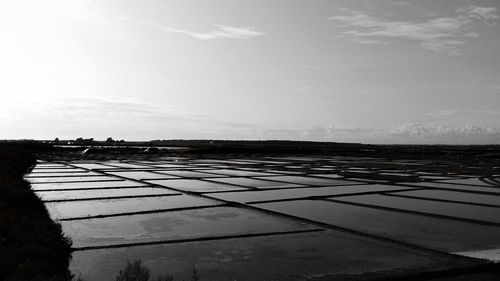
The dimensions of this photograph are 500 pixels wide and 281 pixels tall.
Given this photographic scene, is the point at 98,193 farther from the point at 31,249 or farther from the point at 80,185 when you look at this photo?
the point at 31,249

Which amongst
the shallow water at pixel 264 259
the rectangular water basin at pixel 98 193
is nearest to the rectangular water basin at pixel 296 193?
the rectangular water basin at pixel 98 193

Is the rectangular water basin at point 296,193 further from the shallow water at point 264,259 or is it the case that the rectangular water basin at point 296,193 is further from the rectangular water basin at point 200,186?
the shallow water at point 264,259

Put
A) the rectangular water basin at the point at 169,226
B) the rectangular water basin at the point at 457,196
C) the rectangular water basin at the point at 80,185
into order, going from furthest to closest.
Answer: the rectangular water basin at the point at 80,185, the rectangular water basin at the point at 457,196, the rectangular water basin at the point at 169,226

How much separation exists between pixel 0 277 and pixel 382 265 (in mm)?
3551

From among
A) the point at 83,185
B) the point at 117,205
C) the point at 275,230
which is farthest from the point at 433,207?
the point at 83,185

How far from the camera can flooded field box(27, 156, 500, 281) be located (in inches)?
174

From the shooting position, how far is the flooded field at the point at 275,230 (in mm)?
4430

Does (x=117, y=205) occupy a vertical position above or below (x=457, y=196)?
below

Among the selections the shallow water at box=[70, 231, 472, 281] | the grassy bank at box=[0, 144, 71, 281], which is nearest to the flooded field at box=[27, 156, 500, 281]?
the shallow water at box=[70, 231, 472, 281]

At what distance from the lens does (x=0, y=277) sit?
3.68 m

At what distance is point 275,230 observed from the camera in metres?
6.20

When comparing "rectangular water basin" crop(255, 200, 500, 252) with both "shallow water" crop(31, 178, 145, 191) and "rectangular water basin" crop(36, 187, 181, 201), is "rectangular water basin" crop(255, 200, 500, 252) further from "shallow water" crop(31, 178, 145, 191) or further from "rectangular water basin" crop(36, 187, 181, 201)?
"shallow water" crop(31, 178, 145, 191)

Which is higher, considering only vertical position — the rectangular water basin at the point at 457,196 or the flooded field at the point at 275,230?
the rectangular water basin at the point at 457,196

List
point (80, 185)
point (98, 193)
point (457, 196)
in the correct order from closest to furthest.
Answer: point (457, 196) → point (98, 193) → point (80, 185)
